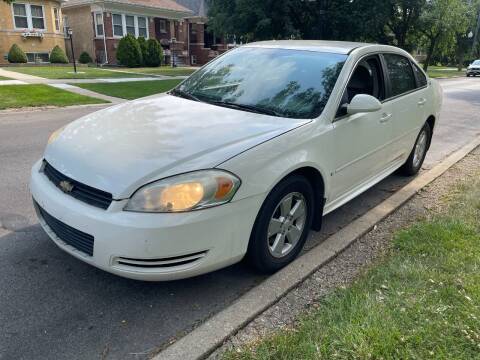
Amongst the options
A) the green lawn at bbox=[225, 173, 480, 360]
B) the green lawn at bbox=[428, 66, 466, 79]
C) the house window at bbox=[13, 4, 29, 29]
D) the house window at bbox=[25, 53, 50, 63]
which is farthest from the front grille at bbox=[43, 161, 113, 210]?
the green lawn at bbox=[428, 66, 466, 79]

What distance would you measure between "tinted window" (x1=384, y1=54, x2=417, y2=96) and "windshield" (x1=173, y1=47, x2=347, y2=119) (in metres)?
0.93

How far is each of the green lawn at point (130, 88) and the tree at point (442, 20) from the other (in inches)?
985

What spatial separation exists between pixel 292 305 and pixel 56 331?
4.76 feet

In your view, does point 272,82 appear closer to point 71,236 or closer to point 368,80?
point 368,80

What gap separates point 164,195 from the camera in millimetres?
2508

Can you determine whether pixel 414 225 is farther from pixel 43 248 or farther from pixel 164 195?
pixel 43 248

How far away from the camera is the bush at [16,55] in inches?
1063

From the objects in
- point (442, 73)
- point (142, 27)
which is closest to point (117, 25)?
point (142, 27)

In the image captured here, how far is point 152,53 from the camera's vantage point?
29.9m

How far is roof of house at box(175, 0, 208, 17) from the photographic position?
38.3m

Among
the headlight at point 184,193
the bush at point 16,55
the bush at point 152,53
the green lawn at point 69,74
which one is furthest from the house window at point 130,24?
the headlight at point 184,193

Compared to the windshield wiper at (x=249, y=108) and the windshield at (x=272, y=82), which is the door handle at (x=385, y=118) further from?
the windshield wiper at (x=249, y=108)

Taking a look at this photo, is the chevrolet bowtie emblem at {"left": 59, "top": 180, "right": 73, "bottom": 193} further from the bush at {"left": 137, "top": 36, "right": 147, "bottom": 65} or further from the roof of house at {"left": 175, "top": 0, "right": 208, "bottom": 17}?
the roof of house at {"left": 175, "top": 0, "right": 208, "bottom": 17}

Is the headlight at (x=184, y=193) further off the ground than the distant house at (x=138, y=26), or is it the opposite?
the distant house at (x=138, y=26)
